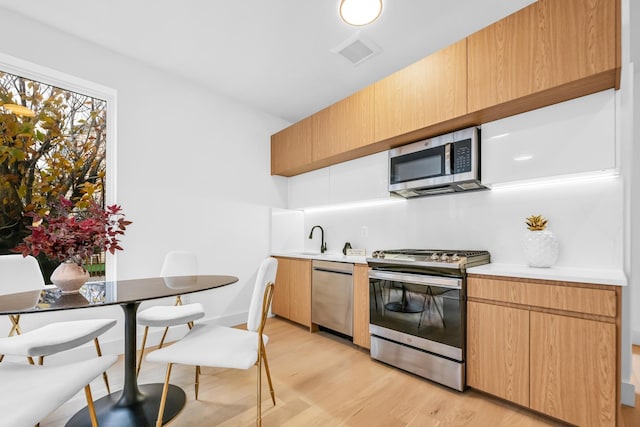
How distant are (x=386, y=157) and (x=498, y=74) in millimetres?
1189

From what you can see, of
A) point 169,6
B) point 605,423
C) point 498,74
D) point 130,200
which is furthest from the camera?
point 130,200

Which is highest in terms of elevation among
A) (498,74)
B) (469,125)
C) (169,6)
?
(169,6)

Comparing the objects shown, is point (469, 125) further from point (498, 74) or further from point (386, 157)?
point (386, 157)

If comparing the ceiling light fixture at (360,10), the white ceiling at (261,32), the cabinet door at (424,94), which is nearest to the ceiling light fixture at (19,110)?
the white ceiling at (261,32)

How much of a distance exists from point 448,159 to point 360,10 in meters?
1.27

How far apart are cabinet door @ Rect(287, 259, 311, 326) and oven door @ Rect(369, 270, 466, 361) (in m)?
0.92

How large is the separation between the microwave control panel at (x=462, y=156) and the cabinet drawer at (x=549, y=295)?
855mm

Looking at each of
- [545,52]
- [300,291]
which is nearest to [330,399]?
[300,291]

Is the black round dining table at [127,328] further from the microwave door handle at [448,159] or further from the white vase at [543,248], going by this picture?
the white vase at [543,248]

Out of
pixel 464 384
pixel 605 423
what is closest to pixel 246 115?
pixel 464 384

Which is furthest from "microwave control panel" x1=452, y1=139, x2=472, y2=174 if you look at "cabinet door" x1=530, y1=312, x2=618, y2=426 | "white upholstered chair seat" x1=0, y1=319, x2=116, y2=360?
"white upholstered chair seat" x1=0, y1=319, x2=116, y2=360

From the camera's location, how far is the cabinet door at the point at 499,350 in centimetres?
179

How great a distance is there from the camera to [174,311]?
232 cm

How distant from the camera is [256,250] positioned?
3842mm
